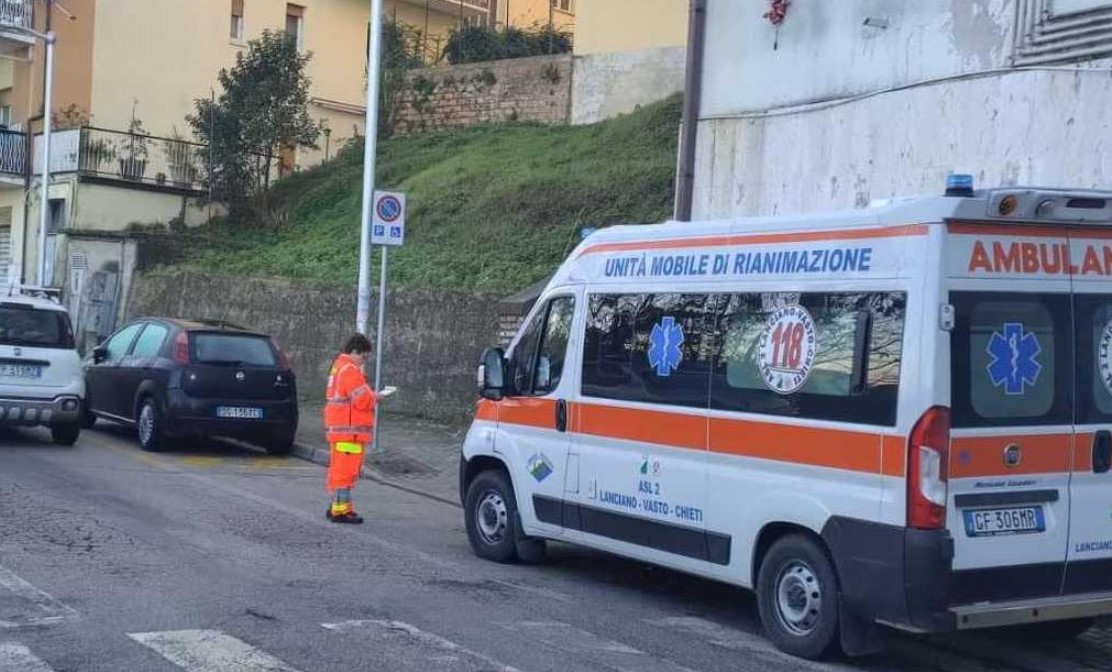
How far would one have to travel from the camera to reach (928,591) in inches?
245

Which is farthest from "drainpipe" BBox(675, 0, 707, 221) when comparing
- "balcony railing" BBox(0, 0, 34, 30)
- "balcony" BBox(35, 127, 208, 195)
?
"balcony railing" BBox(0, 0, 34, 30)

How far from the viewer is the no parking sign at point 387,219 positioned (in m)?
14.6

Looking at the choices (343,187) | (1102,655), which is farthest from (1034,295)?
(343,187)

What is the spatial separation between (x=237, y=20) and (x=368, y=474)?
75.8 feet

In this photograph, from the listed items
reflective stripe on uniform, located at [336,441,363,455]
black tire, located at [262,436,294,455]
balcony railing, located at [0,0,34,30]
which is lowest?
black tire, located at [262,436,294,455]

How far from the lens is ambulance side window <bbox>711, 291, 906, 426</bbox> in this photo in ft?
21.2

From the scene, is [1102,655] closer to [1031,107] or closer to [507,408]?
[507,408]

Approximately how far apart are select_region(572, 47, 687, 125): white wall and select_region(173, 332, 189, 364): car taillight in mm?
13201

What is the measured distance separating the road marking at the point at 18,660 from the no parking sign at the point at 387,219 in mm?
8627

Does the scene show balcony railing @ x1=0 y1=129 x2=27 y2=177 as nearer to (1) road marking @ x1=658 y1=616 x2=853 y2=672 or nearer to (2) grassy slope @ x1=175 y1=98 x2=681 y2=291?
(2) grassy slope @ x1=175 y1=98 x2=681 y2=291

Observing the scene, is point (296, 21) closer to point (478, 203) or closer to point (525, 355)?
point (478, 203)

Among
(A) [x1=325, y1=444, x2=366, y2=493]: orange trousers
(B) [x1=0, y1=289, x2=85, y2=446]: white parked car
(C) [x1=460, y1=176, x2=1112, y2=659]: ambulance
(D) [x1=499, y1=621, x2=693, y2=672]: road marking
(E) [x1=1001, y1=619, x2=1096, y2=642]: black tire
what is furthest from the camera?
(B) [x1=0, y1=289, x2=85, y2=446]: white parked car

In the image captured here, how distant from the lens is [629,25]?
26656mm

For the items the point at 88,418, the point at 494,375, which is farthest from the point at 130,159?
the point at 494,375
